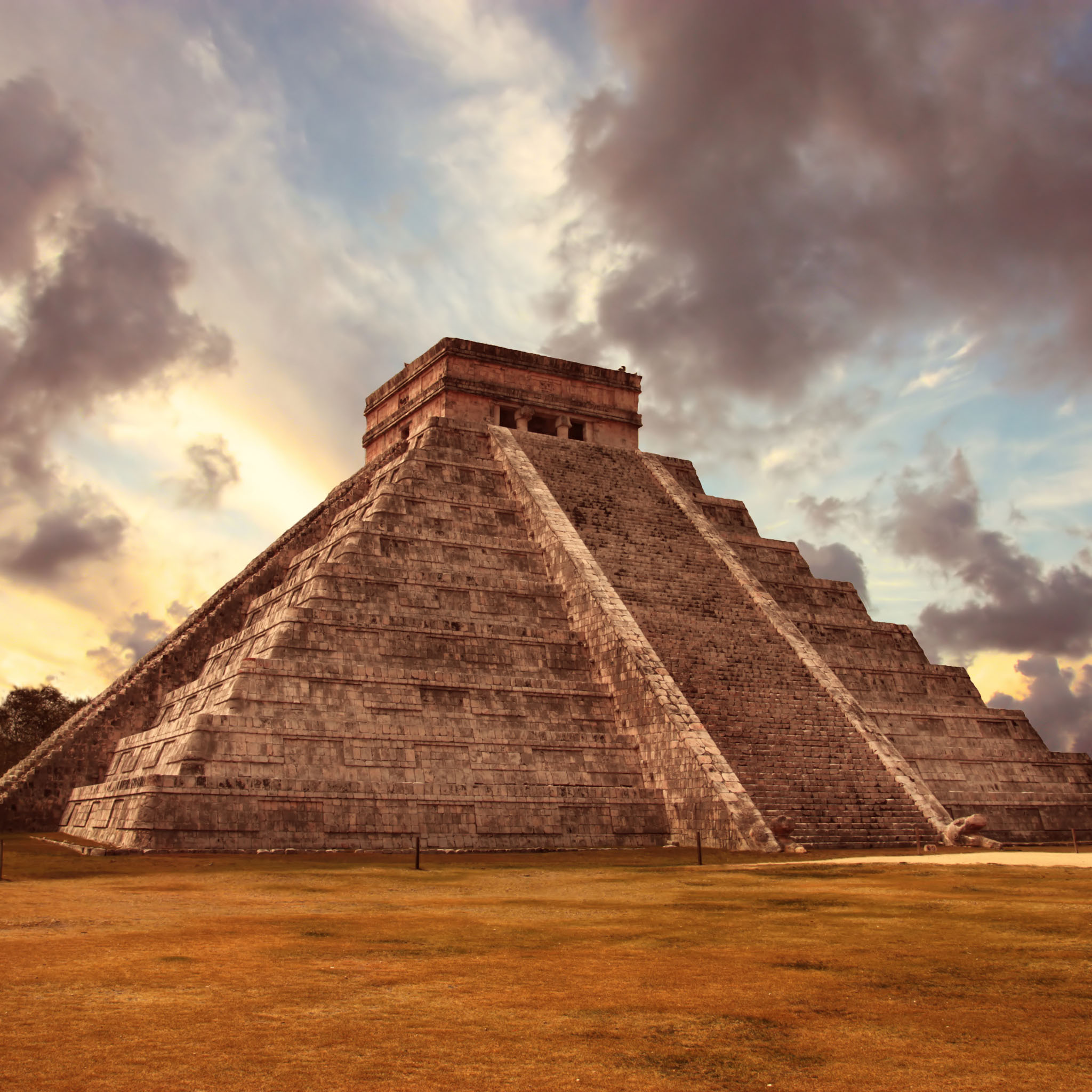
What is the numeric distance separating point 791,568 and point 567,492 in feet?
21.1

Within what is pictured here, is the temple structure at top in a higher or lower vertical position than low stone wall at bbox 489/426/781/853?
higher

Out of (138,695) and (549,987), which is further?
(138,695)

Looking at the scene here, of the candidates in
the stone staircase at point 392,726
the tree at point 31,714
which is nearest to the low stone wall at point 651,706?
the stone staircase at point 392,726

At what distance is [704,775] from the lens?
58.9ft

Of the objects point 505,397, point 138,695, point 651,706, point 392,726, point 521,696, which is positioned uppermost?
point 505,397

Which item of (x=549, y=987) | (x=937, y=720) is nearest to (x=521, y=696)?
(x=937, y=720)

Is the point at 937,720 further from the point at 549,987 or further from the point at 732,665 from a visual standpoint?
the point at 549,987

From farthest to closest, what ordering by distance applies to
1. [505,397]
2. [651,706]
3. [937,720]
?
[505,397] < [937,720] < [651,706]

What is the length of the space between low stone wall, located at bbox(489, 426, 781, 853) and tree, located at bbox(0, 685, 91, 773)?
1974 centimetres

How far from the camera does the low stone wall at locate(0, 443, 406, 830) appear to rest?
21.1 m

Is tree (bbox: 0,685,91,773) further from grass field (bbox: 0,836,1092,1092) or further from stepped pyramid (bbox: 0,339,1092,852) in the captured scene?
grass field (bbox: 0,836,1092,1092)

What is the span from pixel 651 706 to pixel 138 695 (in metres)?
11.4

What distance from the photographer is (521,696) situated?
773 inches

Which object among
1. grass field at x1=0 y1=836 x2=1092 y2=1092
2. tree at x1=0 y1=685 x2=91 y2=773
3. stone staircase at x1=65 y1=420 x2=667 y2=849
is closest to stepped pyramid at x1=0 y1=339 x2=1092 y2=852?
stone staircase at x1=65 y1=420 x2=667 y2=849
